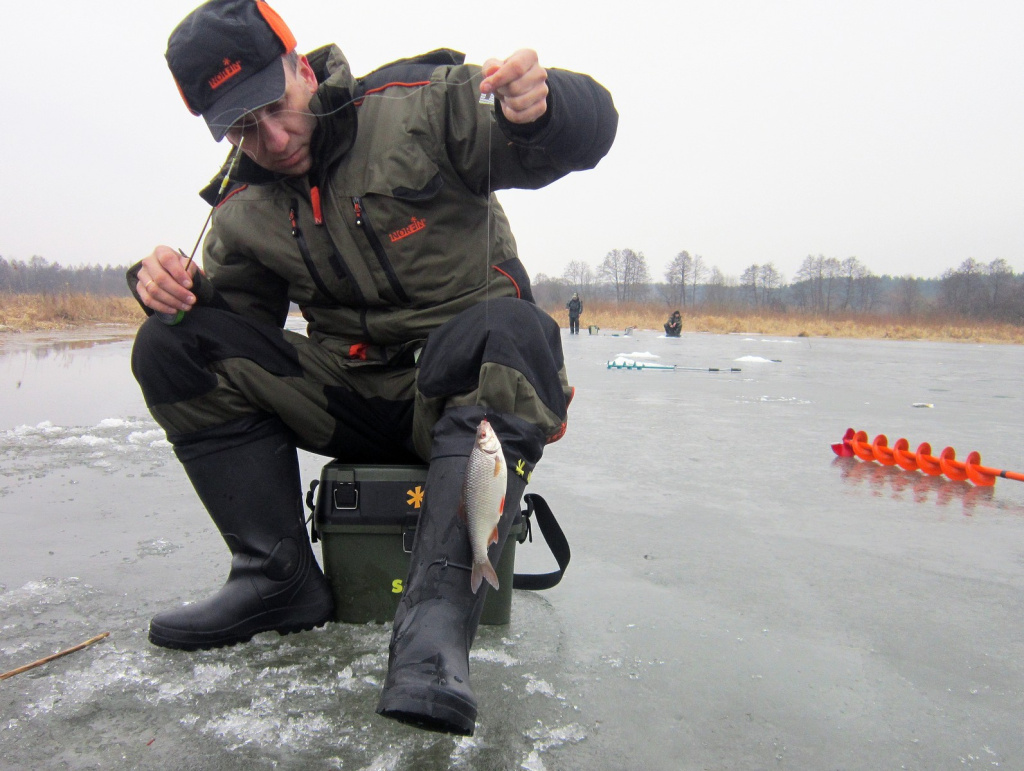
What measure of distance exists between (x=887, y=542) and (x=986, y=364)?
46.6 feet

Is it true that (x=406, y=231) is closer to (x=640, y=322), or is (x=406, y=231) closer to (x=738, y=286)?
(x=640, y=322)

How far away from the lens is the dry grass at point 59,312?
64.3ft

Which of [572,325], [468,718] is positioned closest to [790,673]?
[468,718]

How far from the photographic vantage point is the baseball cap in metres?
1.99

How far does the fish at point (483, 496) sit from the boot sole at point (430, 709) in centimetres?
28

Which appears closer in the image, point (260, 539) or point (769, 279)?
point (260, 539)

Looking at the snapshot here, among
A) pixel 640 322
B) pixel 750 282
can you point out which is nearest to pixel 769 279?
pixel 750 282

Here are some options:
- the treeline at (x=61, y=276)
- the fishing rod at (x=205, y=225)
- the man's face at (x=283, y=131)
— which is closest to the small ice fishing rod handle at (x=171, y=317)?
the fishing rod at (x=205, y=225)

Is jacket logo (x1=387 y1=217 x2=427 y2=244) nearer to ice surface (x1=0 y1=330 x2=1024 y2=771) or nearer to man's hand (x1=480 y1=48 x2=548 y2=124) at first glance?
man's hand (x1=480 y1=48 x2=548 y2=124)

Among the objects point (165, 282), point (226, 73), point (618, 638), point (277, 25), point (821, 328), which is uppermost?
point (277, 25)

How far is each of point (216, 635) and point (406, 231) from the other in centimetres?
118

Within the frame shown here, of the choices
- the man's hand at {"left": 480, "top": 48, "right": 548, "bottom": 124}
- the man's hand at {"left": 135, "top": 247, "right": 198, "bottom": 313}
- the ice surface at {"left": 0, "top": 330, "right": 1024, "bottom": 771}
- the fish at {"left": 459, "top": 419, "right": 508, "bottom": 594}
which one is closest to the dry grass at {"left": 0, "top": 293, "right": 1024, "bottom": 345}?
the ice surface at {"left": 0, "top": 330, "right": 1024, "bottom": 771}

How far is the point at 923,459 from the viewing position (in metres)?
4.12

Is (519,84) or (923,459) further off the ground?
(519,84)
